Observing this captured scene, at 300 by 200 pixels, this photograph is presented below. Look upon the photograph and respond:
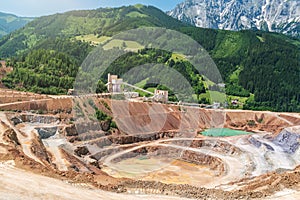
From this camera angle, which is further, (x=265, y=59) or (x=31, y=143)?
(x=265, y=59)

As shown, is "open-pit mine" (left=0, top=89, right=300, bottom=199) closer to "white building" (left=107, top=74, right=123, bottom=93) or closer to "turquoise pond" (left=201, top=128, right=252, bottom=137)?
"turquoise pond" (left=201, top=128, right=252, bottom=137)

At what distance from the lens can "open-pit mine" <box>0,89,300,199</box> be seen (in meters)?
23.1

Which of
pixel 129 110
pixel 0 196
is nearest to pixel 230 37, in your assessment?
pixel 129 110

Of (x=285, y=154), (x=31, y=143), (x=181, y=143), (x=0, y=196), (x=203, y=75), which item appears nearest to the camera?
(x=0, y=196)

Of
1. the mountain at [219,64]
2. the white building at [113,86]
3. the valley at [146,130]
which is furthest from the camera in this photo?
the white building at [113,86]

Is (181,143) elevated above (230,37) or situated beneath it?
situated beneath

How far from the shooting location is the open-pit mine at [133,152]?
23094 millimetres

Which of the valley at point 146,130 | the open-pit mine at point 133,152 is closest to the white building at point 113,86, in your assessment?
the valley at point 146,130

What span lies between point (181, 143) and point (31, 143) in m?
27.3

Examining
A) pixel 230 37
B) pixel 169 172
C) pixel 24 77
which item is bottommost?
pixel 169 172

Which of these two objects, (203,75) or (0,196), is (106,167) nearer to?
(0,196)

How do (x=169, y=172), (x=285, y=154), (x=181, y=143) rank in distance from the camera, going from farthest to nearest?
(x=181, y=143) → (x=285, y=154) → (x=169, y=172)

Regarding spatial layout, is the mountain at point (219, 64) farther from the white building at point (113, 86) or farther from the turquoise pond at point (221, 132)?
the turquoise pond at point (221, 132)

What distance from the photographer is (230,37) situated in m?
161
